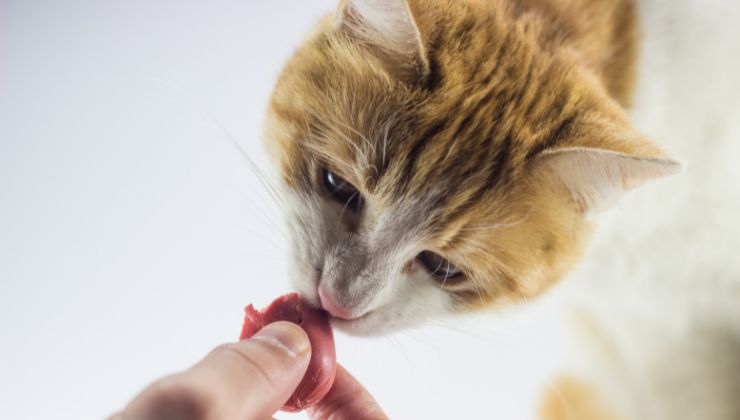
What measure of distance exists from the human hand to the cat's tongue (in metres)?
0.09

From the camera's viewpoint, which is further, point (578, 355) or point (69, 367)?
point (578, 355)

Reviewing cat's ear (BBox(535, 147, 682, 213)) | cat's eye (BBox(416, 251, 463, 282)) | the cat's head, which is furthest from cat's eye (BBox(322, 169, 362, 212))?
cat's ear (BBox(535, 147, 682, 213))

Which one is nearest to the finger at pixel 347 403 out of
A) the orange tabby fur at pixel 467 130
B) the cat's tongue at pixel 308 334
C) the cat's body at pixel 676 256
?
the cat's tongue at pixel 308 334

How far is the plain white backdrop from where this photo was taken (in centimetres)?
140

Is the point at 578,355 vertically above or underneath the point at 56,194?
underneath

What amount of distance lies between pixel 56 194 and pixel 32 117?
0.64 feet

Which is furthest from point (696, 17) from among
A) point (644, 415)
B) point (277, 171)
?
point (644, 415)

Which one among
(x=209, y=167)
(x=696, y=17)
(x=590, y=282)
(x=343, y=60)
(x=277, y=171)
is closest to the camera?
(x=343, y=60)

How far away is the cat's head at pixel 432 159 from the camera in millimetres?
935

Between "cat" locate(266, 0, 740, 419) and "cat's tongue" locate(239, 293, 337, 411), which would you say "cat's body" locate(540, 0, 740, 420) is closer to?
"cat" locate(266, 0, 740, 419)

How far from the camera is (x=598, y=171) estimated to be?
0.91m

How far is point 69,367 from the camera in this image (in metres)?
1.37

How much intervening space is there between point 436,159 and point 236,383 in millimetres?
426

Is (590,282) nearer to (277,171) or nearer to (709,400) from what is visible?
(709,400)
